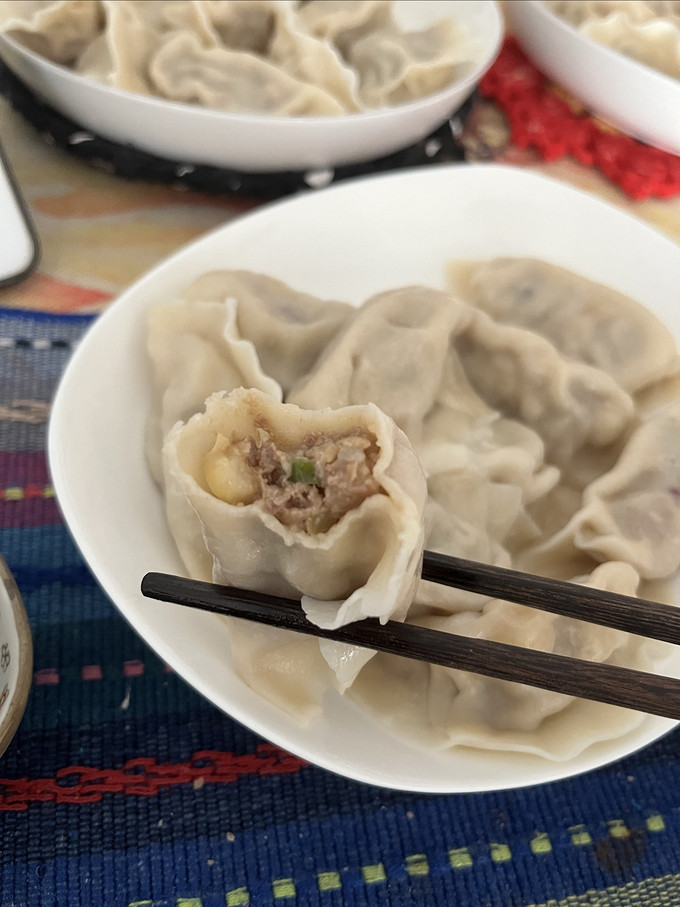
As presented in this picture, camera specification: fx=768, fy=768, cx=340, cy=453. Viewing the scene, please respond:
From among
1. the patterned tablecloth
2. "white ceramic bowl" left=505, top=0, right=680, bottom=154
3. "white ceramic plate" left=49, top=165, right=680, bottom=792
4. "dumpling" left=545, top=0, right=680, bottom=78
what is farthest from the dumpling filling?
"dumpling" left=545, top=0, right=680, bottom=78

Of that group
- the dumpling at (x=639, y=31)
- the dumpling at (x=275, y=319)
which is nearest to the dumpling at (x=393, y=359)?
the dumpling at (x=275, y=319)

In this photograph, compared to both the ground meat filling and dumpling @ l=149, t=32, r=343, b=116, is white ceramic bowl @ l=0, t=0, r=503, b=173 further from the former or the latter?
the ground meat filling

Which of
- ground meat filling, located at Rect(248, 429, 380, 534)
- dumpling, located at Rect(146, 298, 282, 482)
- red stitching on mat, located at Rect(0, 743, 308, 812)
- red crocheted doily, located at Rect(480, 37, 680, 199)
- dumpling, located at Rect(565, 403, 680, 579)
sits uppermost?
ground meat filling, located at Rect(248, 429, 380, 534)

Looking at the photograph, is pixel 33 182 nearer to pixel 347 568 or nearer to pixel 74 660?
pixel 74 660

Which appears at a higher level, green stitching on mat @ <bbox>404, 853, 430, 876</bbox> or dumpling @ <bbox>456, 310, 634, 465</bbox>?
dumpling @ <bbox>456, 310, 634, 465</bbox>

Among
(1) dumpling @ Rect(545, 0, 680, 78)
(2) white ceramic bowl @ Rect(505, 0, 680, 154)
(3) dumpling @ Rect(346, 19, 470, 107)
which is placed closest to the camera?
(2) white ceramic bowl @ Rect(505, 0, 680, 154)

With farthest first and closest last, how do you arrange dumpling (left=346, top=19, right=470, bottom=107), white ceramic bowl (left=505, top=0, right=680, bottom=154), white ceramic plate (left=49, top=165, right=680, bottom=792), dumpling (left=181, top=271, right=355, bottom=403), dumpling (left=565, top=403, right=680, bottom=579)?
dumpling (left=346, top=19, right=470, bottom=107) → white ceramic bowl (left=505, top=0, right=680, bottom=154) → dumpling (left=181, top=271, right=355, bottom=403) → dumpling (left=565, top=403, right=680, bottom=579) → white ceramic plate (left=49, top=165, right=680, bottom=792)

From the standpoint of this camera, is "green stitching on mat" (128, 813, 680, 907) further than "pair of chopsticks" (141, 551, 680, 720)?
Yes
